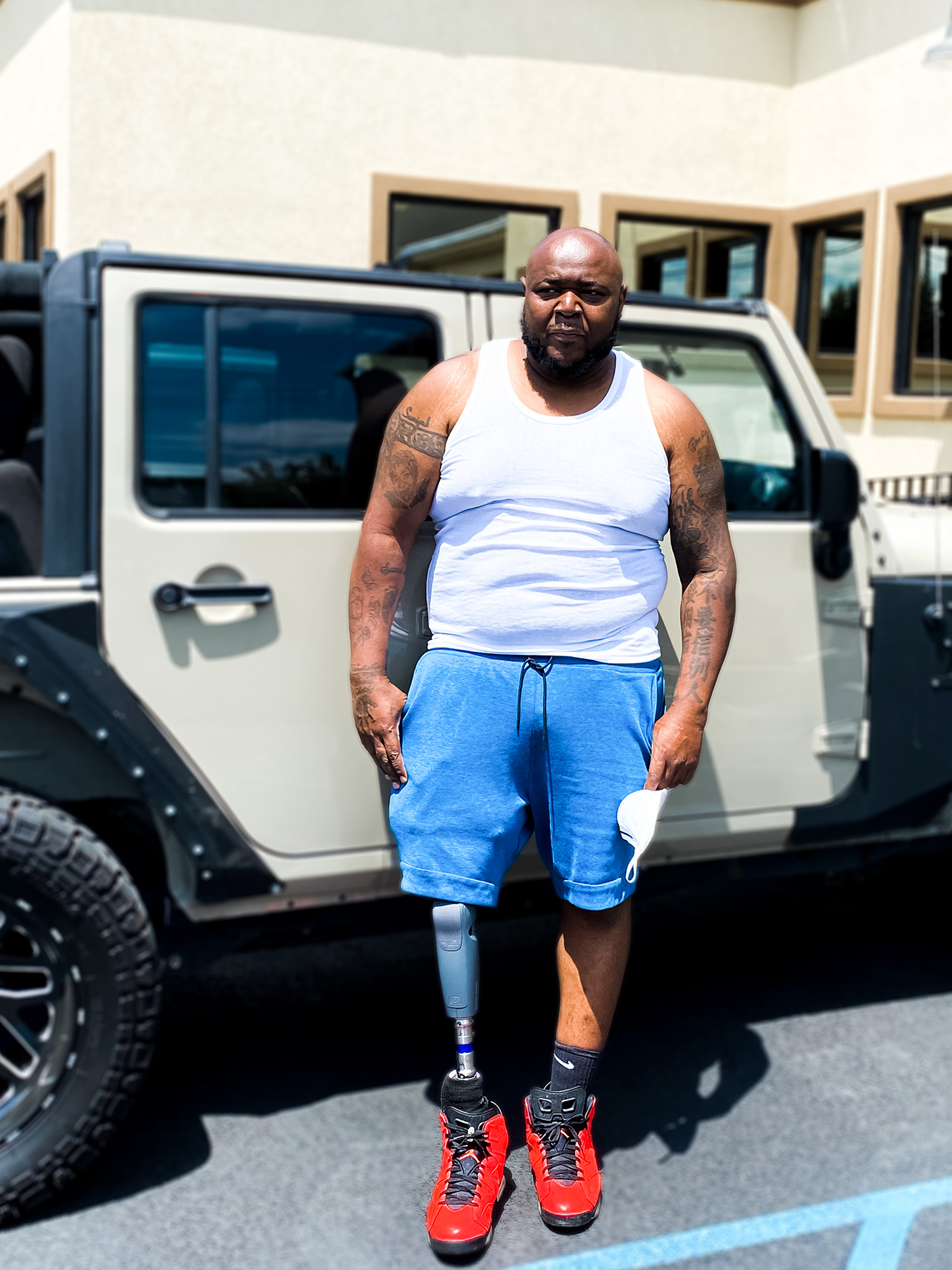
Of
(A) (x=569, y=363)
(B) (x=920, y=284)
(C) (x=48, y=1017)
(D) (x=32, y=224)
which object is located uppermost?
(D) (x=32, y=224)

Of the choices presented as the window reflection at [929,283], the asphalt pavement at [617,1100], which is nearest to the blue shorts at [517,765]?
the asphalt pavement at [617,1100]

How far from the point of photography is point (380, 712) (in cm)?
113

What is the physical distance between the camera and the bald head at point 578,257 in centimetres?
99

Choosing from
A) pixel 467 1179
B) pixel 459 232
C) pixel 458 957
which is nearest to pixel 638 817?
pixel 458 957

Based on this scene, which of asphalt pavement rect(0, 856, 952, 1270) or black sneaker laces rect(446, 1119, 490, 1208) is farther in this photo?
asphalt pavement rect(0, 856, 952, 1270)

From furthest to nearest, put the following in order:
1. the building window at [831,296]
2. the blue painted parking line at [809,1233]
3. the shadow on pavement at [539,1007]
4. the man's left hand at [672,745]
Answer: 1. the building window at [831,296]
2. the shadow on pavement at [539,1007]
3. the blue painted parking line at [809,1233]
4. the man's left hand at [672,745]

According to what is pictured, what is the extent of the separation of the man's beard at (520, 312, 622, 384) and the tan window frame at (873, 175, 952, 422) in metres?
7.56

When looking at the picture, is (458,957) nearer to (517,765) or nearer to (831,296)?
(517,765)

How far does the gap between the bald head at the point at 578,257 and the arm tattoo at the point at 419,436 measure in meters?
0.17

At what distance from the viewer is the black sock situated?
116cm

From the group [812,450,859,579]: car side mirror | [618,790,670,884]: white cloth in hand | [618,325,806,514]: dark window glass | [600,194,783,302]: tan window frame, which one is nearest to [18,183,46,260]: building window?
[600,194,783,302]: tan window frame

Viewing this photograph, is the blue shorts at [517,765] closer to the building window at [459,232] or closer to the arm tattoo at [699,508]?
the arm tattoo at [699,508]

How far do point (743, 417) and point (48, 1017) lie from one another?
205cm

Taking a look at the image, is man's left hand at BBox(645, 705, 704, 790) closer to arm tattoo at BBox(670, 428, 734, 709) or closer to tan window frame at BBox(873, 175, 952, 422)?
arm tattoo at BBox(670, 428, 734, 709)
